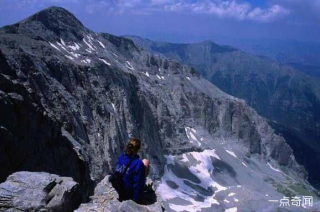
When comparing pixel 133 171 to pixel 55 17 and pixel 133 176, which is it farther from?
pixel 55 17

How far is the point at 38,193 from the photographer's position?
12.8m

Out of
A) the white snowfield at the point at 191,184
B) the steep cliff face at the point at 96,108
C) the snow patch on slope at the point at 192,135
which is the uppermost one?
the steep cliff face at the point at 96,108

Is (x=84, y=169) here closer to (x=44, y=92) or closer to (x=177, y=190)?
(x=44, y=92)

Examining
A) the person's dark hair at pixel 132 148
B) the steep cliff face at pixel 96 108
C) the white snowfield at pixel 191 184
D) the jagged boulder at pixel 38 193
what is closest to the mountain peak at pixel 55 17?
the steep cliff face at pixel 96 108

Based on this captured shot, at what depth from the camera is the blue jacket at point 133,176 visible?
13.9 meters

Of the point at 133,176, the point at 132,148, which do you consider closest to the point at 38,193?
the point at 133,176

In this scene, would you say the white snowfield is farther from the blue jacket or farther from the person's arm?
the person's arm

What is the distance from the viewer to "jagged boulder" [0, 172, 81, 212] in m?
12.2

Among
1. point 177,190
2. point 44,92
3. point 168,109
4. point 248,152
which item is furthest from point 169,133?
point 44,92

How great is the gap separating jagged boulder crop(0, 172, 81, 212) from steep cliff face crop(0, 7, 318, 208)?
1452 centimetres

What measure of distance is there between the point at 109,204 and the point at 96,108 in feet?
289

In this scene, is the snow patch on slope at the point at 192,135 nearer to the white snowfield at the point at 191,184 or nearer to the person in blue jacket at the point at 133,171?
the white snowfield at the point at 191,184

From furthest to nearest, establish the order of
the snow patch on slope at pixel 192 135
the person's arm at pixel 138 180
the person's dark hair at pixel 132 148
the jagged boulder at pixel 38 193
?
1. the snow patch on slope at pixel 192 135
2. the person's dark hair at pixel 132 148
3. the person's arm at pixel 138 180
4. the jagged boulder at pixel 38 193

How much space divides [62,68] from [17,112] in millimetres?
60303
